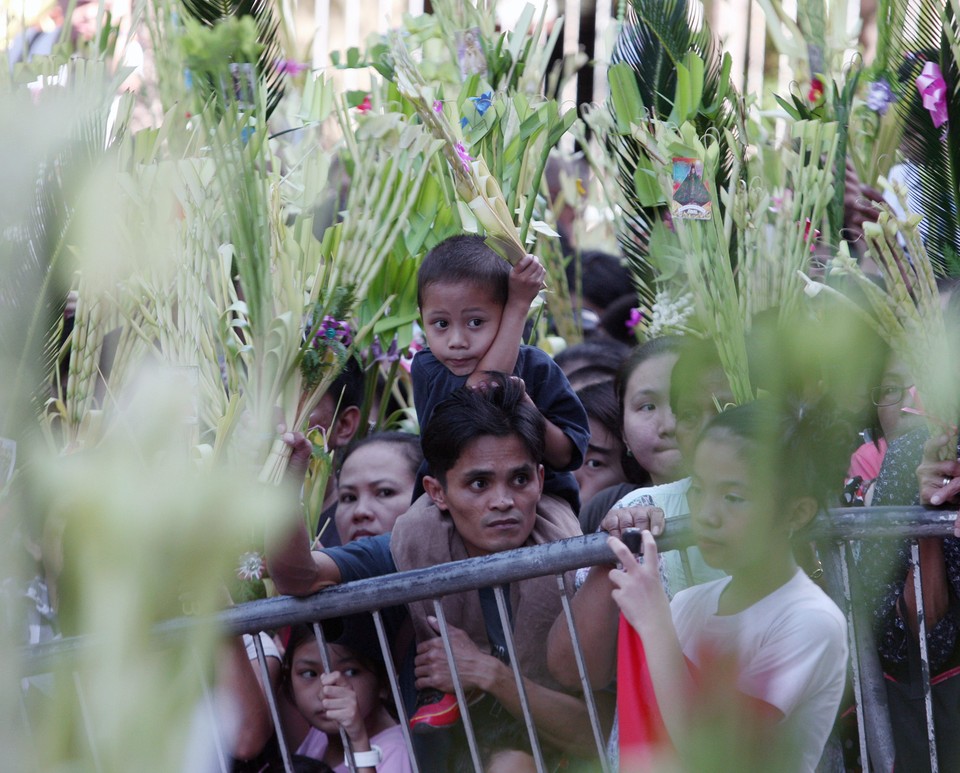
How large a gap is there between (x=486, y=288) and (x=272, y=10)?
53 centimetres

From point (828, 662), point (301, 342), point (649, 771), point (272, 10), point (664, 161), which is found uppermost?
point (272, 10)

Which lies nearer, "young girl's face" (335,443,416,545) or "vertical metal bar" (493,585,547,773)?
"vertical metal bar" (493,585,547,773)

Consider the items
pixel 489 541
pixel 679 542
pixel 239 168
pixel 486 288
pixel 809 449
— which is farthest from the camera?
pixel 486 288

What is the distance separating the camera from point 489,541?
1.75 metres

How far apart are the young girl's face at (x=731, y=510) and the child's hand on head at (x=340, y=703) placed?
26.7 inches

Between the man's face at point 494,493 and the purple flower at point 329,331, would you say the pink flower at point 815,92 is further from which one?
the purple flower at point 329,331

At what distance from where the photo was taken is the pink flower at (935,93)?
1.84 meters

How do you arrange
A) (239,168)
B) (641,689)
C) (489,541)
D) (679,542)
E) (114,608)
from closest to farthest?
(114,608)
(239,168)
(641,689)
(679,542)
(489,541)

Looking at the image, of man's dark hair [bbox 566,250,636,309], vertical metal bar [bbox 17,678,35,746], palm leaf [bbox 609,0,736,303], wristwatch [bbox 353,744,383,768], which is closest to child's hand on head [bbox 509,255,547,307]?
palm leaf [bbox 609,0,736,303]

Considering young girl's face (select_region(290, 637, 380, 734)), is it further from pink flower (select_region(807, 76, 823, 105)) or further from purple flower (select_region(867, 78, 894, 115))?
purple flower (select_region(867, 78, 894, 115))

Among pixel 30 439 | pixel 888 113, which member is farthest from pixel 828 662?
pixel 888 113

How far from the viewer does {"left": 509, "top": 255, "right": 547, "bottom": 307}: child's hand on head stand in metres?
1.79

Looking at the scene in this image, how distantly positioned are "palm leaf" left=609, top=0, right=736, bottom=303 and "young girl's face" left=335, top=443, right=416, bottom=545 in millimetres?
591

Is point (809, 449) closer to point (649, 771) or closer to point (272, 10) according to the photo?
point (649, 771)
